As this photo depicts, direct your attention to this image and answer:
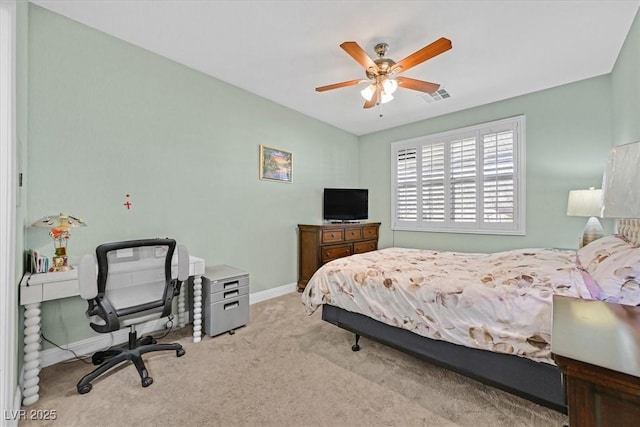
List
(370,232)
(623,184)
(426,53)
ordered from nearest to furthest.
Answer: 1. (623,184)
2. (426,53)
3. (370,232)

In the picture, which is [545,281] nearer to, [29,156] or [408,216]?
[408,216]

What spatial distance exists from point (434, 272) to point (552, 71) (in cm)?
276

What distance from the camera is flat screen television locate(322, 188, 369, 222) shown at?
452 cm

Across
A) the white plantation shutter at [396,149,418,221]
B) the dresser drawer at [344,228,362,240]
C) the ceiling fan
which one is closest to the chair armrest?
the ceiling fan

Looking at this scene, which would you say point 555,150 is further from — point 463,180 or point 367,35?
point 367,35

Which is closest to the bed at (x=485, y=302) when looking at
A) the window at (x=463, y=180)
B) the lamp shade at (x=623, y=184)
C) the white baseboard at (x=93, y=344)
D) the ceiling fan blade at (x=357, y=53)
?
the lamp shade at (x=623, y=184)

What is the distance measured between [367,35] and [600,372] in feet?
8.52

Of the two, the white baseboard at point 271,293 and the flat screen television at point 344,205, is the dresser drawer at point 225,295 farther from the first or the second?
the flat screen television at point 344,205

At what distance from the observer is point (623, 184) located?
901 mm

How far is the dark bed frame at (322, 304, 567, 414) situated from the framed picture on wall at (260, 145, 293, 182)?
2.30m

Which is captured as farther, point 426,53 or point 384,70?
point 384,70

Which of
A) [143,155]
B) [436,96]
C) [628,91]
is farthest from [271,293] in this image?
[628,91]

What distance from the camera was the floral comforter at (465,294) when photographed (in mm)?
1516

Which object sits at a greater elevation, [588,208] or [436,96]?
[436,96]
